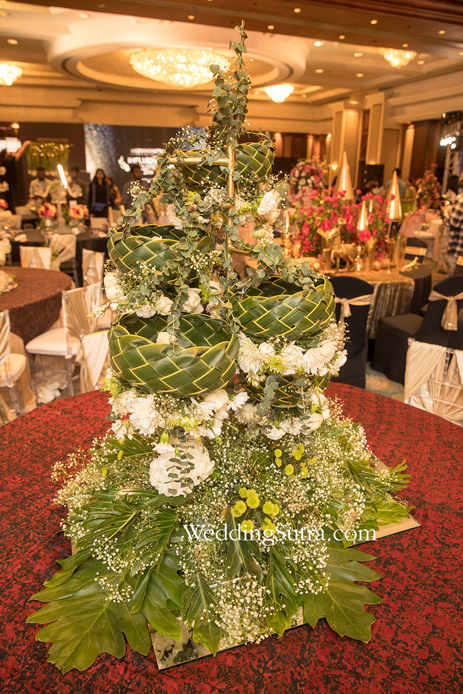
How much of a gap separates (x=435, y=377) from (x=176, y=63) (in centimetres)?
713

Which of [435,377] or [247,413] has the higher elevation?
[247,413]

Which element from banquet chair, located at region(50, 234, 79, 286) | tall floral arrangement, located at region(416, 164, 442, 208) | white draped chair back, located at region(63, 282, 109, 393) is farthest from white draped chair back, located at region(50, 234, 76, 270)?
tall floral arrangement, located at region(416, 164, 442, 208)

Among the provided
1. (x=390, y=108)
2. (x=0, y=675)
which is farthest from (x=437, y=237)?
(x=0, y=675)

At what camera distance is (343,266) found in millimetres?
4785

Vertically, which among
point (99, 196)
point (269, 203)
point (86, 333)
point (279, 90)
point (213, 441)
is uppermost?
point (279, 90)

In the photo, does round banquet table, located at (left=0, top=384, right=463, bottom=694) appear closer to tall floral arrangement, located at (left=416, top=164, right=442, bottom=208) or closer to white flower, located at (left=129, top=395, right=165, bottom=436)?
white flower, located at (left=129, top=395, right=165, bottom=436)

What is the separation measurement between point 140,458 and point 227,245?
0.59 m

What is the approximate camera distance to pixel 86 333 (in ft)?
10.0

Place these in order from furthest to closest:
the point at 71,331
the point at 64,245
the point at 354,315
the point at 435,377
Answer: the point at 64,245 → the point at 354,315 → the point at 71,331 → the point at 435,377

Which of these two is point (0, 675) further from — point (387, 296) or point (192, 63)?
point (192, 63)

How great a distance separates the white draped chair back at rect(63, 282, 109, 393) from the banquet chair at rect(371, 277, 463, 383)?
1.96 m

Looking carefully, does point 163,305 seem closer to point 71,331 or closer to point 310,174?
point 71,331

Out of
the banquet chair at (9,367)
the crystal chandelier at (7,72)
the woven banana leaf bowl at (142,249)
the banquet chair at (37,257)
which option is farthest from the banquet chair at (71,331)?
the crystal chandelier at (7,72)

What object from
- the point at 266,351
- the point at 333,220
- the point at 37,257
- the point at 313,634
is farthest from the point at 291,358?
the point at 37,257
